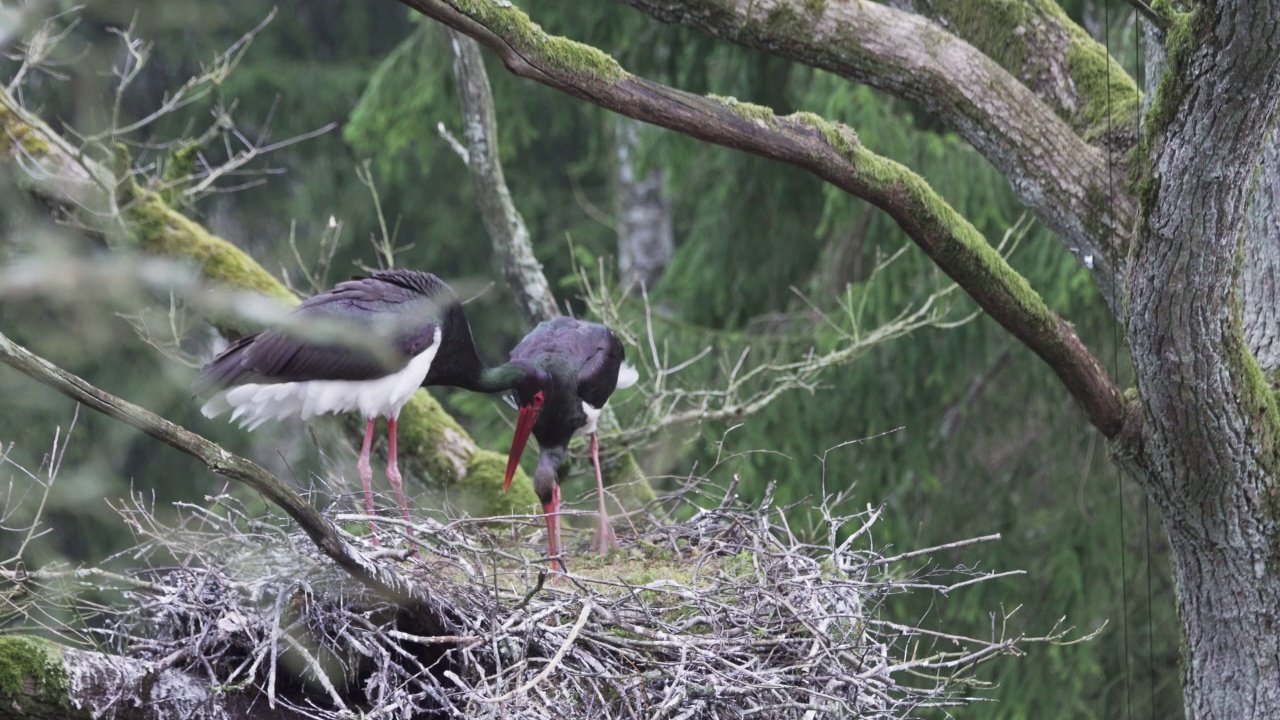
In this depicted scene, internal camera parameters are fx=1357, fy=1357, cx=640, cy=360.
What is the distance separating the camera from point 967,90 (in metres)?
3.85

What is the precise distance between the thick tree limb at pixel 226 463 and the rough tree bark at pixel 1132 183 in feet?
3.56

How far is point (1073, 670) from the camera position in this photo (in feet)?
23.8

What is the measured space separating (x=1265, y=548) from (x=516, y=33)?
2283 millimetres

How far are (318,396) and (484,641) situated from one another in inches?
57.7

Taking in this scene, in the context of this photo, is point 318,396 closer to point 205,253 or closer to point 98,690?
point 205,253

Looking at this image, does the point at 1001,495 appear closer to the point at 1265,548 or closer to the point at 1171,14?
the point at 1265,548

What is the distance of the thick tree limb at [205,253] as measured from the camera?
4754mm

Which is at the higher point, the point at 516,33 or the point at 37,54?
the point at 516,33

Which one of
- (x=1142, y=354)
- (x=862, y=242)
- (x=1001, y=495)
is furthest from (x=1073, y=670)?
(x=1142, y=354)

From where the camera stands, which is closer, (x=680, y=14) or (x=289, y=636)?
(x=289, y=636)

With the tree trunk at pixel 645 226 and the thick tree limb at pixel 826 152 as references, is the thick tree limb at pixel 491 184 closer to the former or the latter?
the thick tree limb at pixel 826 152

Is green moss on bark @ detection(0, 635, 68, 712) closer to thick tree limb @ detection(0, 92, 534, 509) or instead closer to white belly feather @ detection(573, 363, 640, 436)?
thick tree limb @ detection(0, 92, 534, 509)

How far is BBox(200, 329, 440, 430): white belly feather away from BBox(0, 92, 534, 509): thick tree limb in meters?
0.68

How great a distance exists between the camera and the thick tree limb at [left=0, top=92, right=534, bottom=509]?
15.6 feet
